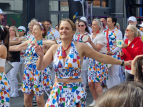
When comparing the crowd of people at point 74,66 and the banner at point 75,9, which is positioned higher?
the banner at point 75,9

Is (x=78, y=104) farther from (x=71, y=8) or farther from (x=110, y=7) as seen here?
(x=110, y=7)

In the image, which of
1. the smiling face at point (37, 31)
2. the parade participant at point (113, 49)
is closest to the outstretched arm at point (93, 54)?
the smiling face at point (37, 31)

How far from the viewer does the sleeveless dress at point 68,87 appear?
3.85 m

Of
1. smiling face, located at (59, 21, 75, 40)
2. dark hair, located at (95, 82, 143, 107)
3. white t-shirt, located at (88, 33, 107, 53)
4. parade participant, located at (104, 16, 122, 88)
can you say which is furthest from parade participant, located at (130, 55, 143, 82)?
parade participant, located at (104, 16, 122, 88)

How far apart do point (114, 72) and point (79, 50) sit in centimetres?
357

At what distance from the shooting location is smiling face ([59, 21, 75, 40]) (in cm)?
404

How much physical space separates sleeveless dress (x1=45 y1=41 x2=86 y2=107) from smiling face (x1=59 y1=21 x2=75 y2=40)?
0.74ft

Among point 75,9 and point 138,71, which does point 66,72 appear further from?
point 75,9

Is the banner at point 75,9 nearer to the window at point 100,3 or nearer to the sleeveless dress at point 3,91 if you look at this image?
the sleeveless dress at point 3,91

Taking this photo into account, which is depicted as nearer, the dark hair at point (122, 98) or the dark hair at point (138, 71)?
the dark hair at point (122, 98)

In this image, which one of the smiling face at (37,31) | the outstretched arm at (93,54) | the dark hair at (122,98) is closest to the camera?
the dark hair at (122,98)

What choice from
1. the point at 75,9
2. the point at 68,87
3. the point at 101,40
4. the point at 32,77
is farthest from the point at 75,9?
the point at 68,87

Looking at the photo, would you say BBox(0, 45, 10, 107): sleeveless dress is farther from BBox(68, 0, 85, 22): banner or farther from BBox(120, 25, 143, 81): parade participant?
BBox(68, 0, 85, 22): banner

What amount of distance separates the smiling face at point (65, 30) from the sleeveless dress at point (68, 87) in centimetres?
23
